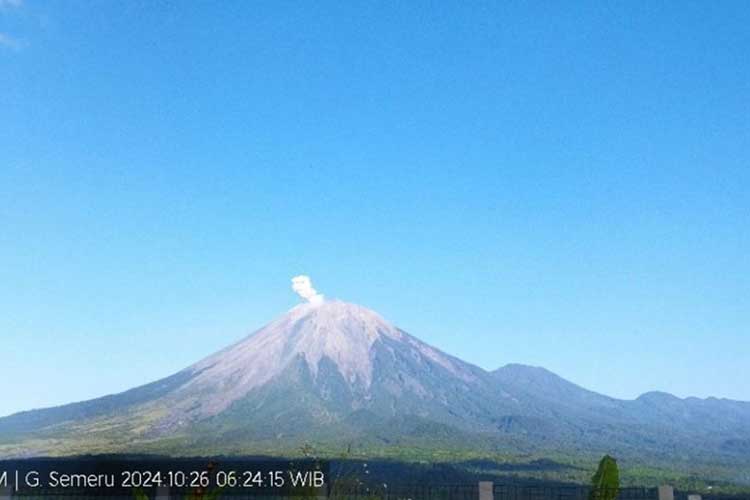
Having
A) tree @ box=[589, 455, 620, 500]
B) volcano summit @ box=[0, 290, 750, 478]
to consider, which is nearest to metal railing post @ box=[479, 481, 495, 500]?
tree @ box=[589, 455, 620, 500]

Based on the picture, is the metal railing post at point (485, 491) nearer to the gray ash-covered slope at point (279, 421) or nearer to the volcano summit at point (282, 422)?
the volcano summit at point (282, 422)

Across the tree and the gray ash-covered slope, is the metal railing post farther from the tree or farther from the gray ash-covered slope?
the gray ash-covered slope

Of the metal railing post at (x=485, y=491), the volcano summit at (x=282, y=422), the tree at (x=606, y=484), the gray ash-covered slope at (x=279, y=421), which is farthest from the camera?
the gray ash-covered slope at (x=279, y=421)

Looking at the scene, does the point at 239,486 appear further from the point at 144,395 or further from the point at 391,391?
the point at 391,391

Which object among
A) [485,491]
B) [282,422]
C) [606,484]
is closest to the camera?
[485,491]

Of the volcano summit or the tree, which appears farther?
the volcano summit

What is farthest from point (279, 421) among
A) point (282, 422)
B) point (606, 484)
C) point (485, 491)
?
point (485, 491)

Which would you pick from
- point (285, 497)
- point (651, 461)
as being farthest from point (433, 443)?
point (285, 497)

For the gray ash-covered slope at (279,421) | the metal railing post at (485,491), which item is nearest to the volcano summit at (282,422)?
the gray ash-covered slope at (279,421)

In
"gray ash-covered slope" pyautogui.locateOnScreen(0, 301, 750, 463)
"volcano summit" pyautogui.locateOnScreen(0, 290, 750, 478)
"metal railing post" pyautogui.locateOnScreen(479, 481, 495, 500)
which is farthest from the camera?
"gray ash-covered slope" pyautogui.locateOnScreen(0, 301, 750, 463)

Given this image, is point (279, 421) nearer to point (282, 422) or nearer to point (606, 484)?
point (282, 422)

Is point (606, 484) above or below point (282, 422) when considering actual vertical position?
below
